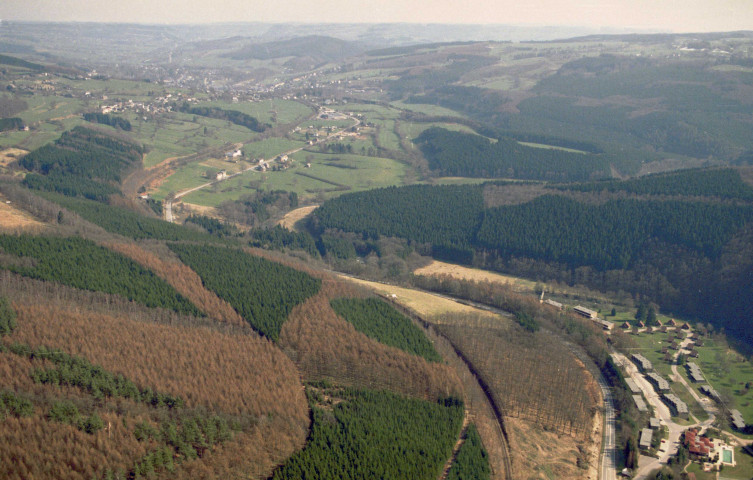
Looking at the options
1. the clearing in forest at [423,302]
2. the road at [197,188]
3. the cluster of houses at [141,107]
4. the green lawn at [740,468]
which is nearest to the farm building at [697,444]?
the green lawn at [740,468]

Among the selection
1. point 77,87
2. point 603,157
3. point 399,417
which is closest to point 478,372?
point 399,417

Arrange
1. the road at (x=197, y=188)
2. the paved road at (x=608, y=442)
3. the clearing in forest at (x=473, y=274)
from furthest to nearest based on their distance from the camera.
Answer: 1. the road at (x=197, y=188)
2. the clearing in forest at (x=473, y=274)
3. the paved road at (x=608, y=442)

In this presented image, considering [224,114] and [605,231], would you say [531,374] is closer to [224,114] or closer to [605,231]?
[605,231]

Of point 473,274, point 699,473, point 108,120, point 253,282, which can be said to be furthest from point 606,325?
point 108,120

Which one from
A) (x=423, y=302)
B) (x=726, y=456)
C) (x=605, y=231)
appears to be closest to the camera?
(x=726, y=456)

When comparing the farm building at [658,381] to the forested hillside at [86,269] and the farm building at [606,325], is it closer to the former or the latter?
the farm building at [606,325]

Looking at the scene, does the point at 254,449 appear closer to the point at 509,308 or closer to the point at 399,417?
the point at 399,417
